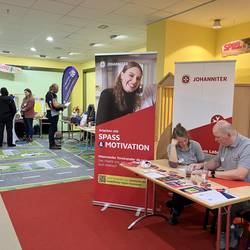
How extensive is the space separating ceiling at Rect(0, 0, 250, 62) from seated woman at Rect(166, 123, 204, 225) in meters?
2.17

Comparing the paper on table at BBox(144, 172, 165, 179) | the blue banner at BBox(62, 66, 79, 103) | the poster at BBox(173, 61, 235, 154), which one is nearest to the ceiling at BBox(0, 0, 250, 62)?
the blue banner at BBox(62, 66, 79, 103)

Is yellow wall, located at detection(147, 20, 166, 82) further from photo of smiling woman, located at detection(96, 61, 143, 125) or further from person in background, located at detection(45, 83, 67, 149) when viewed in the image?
person in background, located at detection(45, 83, 67, 149)

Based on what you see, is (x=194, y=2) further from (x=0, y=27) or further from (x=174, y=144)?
(x=0, y=27)

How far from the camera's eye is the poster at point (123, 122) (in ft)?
10.0

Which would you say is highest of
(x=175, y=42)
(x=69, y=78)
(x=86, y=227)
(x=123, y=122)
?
(x=175, y=42)

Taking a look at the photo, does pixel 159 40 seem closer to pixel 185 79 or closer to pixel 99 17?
pixel 99 17

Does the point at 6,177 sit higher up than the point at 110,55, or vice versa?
the point at 110,55

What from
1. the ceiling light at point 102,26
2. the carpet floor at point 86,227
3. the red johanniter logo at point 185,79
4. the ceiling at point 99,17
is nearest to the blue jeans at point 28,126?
the ceiling at point 99,17

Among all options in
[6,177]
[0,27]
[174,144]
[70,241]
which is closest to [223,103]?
[174,144]

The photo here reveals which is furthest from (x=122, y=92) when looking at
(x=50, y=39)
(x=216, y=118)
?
(x=50, y=39)

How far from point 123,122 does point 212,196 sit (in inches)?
59.0

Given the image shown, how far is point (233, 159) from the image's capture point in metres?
2.48

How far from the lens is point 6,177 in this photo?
442cm

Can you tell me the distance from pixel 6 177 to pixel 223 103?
3620 mm
